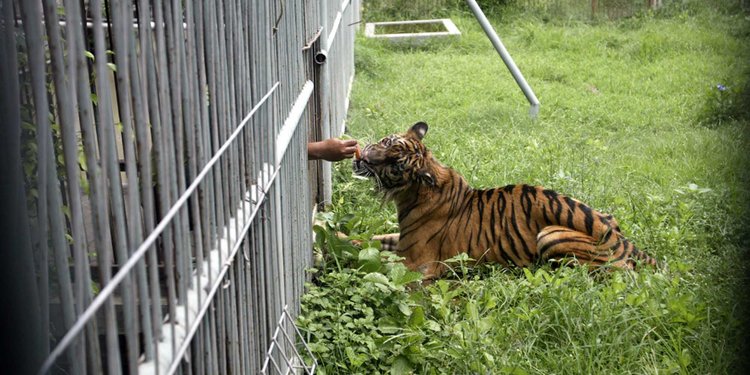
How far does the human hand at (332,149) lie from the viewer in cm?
433

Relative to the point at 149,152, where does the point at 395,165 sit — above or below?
below

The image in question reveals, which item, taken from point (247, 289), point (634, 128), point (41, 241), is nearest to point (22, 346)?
point (41, 241)

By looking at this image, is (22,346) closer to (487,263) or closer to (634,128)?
(487,263)

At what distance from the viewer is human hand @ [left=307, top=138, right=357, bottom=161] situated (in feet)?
14.2

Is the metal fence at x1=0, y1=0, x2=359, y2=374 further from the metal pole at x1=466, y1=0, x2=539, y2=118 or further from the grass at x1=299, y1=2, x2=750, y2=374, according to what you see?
the metal pole at x1=466, y1=0, x2=539, y2=118

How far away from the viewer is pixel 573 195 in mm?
5898

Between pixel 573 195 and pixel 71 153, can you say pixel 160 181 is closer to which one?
pixel 71 153

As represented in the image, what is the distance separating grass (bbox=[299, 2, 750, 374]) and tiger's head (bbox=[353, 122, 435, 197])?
0.97 ft

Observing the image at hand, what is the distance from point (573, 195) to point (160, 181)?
464 centimetres

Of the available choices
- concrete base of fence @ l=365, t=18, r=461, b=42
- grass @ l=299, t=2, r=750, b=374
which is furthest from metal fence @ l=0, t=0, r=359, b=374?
concrete base of fence @ l=365, t=18, r=461, b=42

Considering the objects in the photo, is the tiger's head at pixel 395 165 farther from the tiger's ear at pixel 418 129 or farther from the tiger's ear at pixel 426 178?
the tiger's ear at pixel 418 129

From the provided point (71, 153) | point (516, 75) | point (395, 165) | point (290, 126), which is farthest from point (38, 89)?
point (516, 75)

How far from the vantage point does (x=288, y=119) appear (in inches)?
136

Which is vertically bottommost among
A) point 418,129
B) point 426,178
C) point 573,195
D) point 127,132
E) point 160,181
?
point 573,195
